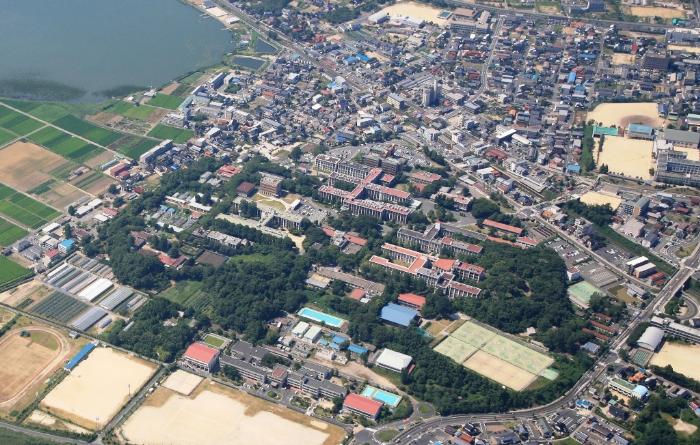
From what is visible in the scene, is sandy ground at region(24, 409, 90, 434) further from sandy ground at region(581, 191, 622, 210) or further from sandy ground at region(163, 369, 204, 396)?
sandy ground at region(581, 191, 622, 210)

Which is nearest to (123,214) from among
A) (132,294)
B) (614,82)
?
(132,294)

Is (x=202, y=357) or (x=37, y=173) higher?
(x=37, y=173)

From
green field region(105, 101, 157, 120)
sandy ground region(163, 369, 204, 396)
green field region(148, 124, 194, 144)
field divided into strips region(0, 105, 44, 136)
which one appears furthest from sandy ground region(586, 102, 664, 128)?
field divided into strips region(0, 105, 44, 136)

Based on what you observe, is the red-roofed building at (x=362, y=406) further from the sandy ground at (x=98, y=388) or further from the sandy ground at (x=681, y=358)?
the sandy ground at (x=681, y=358)

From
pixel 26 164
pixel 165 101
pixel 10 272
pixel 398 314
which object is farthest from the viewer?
pixel 165 101

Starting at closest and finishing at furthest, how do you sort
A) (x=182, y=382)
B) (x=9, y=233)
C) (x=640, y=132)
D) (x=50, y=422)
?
1. (x=50, y=422)
2. (x=182, y=382)
3. (x=9, y=233)
4. (x=640, y=132)

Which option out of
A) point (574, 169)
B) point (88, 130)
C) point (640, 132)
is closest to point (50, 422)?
point (88, 130)

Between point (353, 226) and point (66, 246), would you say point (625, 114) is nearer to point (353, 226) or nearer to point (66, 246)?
point (353, 226)
